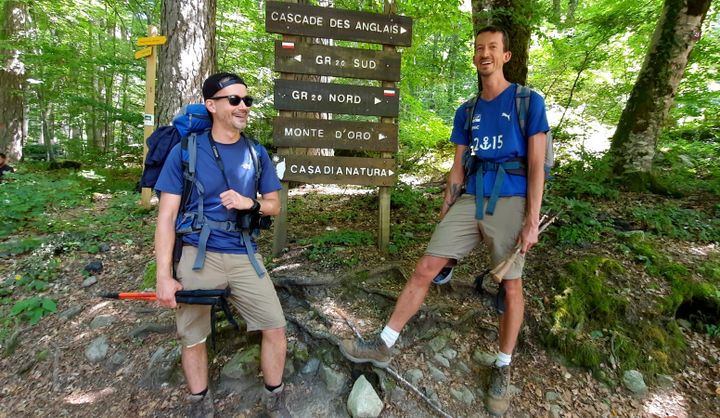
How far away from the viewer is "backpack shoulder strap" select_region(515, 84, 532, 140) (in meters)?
2.69

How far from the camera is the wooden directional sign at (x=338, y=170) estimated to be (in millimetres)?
4457

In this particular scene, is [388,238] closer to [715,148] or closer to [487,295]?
[487,295]

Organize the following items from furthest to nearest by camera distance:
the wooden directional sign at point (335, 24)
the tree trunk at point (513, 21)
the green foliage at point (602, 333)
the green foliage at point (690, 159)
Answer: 1. the green foliage at point (690, 159)
2. the tree trunk at point (513, 21)
3. the wooden directional sign at point (335, 24)
4. the green foliage at point (602, 333)

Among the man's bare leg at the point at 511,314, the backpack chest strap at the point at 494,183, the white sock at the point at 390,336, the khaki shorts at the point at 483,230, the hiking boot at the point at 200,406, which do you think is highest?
the backpack chest strap at the point at 494,183

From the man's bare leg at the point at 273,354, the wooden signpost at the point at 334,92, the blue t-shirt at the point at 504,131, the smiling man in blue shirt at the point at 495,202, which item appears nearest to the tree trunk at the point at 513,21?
the wooden signpost at the point at 334,92

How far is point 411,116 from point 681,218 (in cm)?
621

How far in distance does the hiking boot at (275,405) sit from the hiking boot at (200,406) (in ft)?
1.34

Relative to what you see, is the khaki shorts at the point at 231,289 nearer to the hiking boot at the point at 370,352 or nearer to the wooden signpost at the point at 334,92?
the hiking boot at the point at 370,352

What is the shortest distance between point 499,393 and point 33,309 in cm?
489

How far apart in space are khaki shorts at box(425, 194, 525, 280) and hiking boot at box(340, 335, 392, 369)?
89cm

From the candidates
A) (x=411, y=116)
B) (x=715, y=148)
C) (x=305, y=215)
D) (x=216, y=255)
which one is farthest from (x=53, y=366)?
(x=715, y=148)

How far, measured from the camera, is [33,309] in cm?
412

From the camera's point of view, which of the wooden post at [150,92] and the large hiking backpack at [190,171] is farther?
the wooden post at [150,92]

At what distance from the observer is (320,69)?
4.38 m
